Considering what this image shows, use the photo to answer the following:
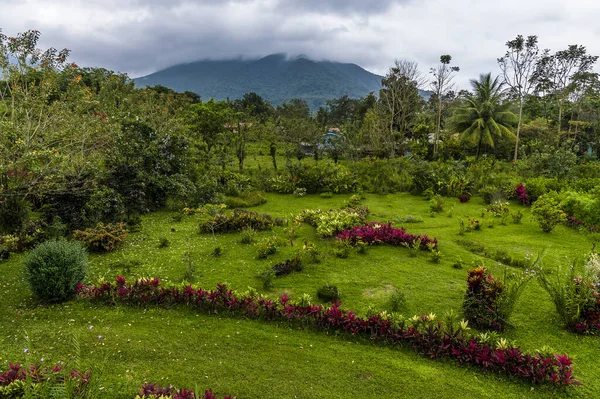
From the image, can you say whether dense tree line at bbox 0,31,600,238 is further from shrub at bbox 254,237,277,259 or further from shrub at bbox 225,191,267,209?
shrub at bbox 254,237,277,259

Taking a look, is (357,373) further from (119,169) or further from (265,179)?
(265,179)

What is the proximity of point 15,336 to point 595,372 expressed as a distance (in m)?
7.02

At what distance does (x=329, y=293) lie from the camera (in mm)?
5801

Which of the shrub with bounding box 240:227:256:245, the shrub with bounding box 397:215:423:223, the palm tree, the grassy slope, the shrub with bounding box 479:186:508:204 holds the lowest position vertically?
the grassy slope

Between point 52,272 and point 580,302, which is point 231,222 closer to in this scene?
point 52,272

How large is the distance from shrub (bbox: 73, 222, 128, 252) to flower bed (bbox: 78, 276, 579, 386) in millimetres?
2317

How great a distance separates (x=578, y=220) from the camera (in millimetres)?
9641

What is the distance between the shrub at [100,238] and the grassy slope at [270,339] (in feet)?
1.16

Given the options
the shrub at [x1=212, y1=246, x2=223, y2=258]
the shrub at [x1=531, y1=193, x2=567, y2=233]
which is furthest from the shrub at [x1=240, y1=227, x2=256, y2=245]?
the shrub at [x1=531, y1=193, x2=567, y2=233]

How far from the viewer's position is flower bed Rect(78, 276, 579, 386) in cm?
406

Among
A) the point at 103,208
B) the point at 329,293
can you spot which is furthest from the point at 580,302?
the point at 103,208

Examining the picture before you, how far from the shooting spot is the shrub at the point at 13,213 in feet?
24.8

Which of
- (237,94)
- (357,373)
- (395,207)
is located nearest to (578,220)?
(395,207)

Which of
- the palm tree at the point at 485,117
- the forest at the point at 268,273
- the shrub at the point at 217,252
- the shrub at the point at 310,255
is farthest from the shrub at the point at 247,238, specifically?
the palm tree at the point at 485,117
